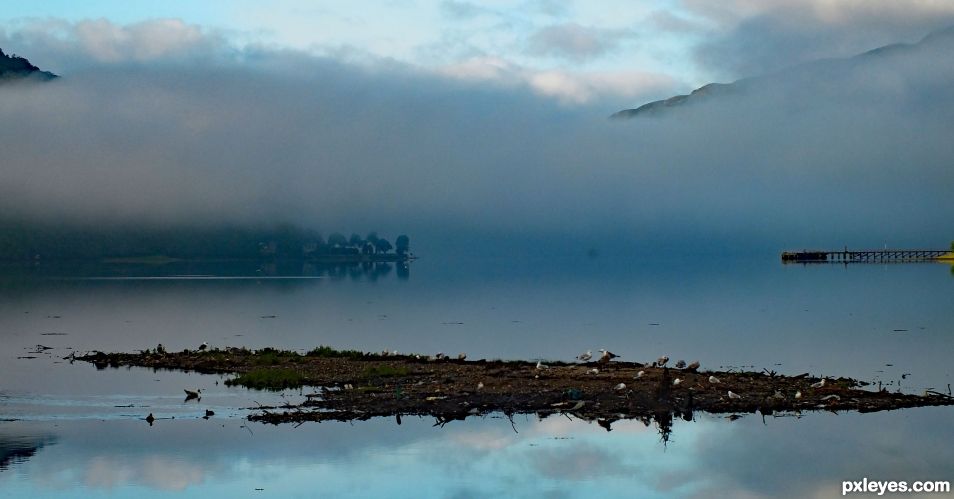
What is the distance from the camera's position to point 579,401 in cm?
3475

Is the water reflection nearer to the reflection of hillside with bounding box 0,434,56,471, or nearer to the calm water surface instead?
the calm water surface

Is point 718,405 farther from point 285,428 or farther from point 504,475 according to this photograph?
point 285,428

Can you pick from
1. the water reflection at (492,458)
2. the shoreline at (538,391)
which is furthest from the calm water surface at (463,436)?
the shoreline at (538,391)

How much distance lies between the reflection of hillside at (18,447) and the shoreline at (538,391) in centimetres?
648

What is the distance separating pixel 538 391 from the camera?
3684 centimetres

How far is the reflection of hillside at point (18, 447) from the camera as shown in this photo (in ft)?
90.8

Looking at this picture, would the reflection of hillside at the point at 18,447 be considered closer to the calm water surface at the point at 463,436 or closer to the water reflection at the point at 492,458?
the calm water surface at the point at 463,436

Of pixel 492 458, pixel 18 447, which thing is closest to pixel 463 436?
pixel 492 458

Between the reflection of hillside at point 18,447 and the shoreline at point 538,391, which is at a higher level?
the shoreline at point 538,391

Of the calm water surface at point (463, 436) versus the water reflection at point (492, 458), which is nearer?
the water reflection at point (492, 458)

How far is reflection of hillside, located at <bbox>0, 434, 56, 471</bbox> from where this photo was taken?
27672 millimetres

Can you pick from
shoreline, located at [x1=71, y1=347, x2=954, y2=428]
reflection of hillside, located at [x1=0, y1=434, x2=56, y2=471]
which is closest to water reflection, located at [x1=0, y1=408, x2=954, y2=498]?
reflection of hillside, located at [x1=0, y1=434, x2=56, y2=471]

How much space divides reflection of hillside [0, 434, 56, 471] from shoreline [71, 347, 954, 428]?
6.48 meters

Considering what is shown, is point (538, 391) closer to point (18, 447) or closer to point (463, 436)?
point (463, 436)
